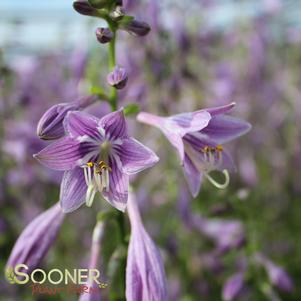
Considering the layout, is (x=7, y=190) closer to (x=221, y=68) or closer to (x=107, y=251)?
(x=107, y=251)

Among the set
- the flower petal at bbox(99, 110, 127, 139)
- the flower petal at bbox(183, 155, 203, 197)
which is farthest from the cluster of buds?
the flower petal at bbox(183, 155, 203, 197)

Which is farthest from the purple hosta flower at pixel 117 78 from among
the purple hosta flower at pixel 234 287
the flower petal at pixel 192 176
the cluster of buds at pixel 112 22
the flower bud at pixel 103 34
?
the purple hosta flower at pixel 234 287

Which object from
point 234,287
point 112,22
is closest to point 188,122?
point 112,22

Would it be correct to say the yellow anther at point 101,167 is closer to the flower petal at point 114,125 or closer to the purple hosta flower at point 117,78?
the flower petal at point 114,125

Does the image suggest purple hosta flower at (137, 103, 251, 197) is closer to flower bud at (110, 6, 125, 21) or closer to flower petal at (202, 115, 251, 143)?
flower petal at (202, 115, 251, 143)

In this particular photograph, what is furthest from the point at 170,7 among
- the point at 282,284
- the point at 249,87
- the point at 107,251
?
the point at 282,284

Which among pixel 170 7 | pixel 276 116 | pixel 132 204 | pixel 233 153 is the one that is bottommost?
pixel 132 204
